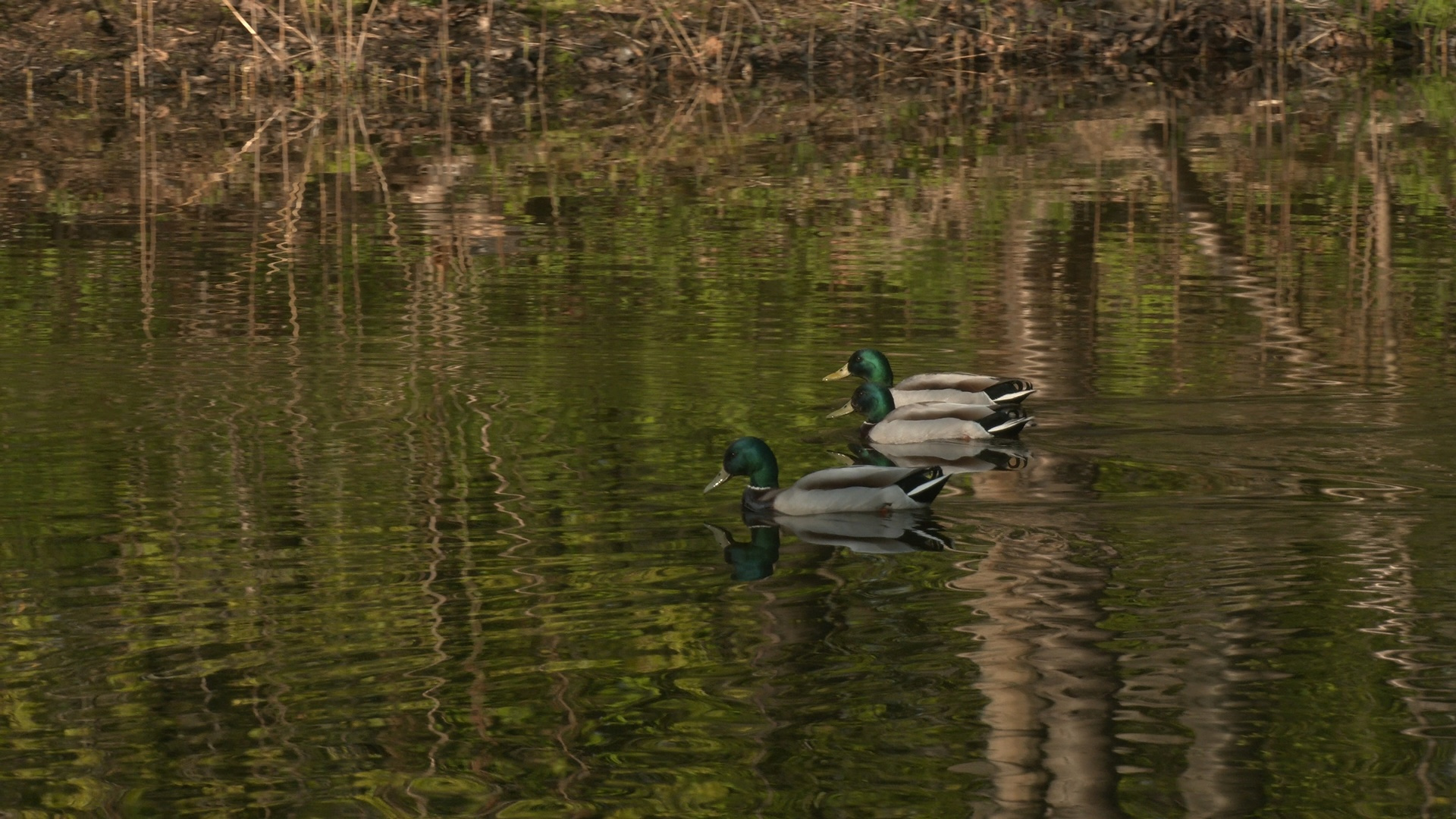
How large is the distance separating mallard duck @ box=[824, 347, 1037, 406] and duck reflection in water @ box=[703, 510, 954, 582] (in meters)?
1.81

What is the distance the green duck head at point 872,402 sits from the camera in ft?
43.0

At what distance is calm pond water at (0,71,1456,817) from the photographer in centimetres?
760

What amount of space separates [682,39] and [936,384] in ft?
94.1

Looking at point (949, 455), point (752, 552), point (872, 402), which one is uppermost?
point (872, 402)

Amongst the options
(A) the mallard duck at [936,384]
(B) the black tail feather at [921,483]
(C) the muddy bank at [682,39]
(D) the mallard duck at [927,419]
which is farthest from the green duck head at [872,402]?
(C) the muddy bank at [682,39]

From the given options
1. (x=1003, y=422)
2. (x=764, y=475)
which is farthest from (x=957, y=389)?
(x=764, y=475)

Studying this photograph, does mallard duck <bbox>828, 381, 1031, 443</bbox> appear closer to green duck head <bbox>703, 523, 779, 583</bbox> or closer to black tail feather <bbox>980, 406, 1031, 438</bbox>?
black tail feather <bbox>980, 406, 1031, 438</bbox>

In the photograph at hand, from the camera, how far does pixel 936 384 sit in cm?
1331

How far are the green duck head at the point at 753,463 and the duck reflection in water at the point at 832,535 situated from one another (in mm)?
209

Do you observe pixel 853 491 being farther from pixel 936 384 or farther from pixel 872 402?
pixel 936 384

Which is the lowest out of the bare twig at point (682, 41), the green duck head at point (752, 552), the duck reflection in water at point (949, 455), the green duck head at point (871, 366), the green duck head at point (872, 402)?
the green duck head at point (752, 552)

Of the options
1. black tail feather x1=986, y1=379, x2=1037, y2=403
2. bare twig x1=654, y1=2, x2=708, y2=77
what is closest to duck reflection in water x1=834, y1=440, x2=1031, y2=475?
black tail feather x1=986, y1=379, x2=1037, y2=403

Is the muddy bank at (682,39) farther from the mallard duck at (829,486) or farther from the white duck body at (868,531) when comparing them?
the white duck body at (868,531)

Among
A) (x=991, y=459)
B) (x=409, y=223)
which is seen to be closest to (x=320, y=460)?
(x=991, y=459)
